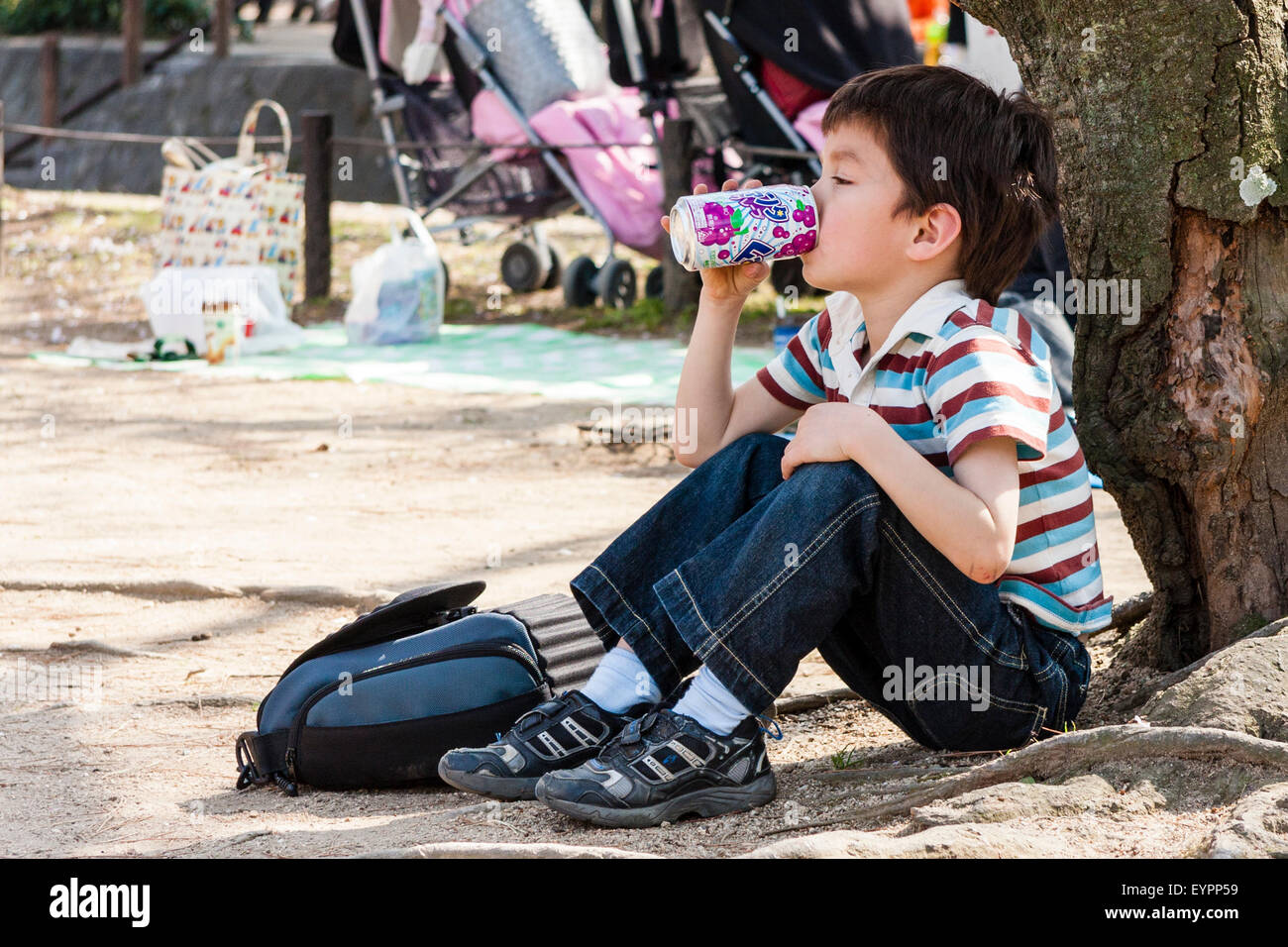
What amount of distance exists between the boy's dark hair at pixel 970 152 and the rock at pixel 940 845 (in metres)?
0.85

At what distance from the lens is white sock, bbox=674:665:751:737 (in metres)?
2.05

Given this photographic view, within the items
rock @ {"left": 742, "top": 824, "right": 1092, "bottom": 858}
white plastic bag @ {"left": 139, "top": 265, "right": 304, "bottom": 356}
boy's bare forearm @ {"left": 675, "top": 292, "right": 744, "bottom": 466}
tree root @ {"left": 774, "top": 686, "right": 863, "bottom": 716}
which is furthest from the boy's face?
white plastic bag @ {"left": 139, "top": 265, "right": 304, "bottom": 356}

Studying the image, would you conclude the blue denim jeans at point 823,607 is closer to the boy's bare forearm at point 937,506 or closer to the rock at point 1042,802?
the boy's bare forearm at point 937,506

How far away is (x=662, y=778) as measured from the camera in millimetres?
2037

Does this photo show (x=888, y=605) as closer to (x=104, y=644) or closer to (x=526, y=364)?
(x=104, y=644)

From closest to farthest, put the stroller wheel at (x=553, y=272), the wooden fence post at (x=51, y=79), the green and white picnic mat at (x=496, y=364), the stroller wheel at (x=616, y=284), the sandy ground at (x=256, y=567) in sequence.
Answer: the sandy ground at (x=256, y=567) < the green and white picnic mat at (x=496, y=364) < the stroller wheel at (x=616, y=284) < the stroller wheel at (x=553, y=272) < the wooden fence post at (x=51, y=79)

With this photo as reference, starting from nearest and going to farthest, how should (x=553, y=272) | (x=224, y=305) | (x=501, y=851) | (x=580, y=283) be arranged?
1. (x=501, y=851)
2. (x=224, y=305)
3. (x=580, y=283)
4. (x=553, y=272)

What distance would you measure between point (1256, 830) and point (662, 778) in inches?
30.0

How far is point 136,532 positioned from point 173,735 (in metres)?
1.46

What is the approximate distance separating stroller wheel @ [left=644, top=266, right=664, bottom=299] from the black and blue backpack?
5.98 metres

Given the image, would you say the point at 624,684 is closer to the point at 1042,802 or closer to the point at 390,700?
the point at 390,700

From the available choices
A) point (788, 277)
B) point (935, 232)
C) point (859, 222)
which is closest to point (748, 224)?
point (859, 222)

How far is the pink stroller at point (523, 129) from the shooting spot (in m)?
7.92

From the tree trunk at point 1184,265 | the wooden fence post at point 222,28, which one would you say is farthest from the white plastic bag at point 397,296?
the wooden fence post at point 222,28
